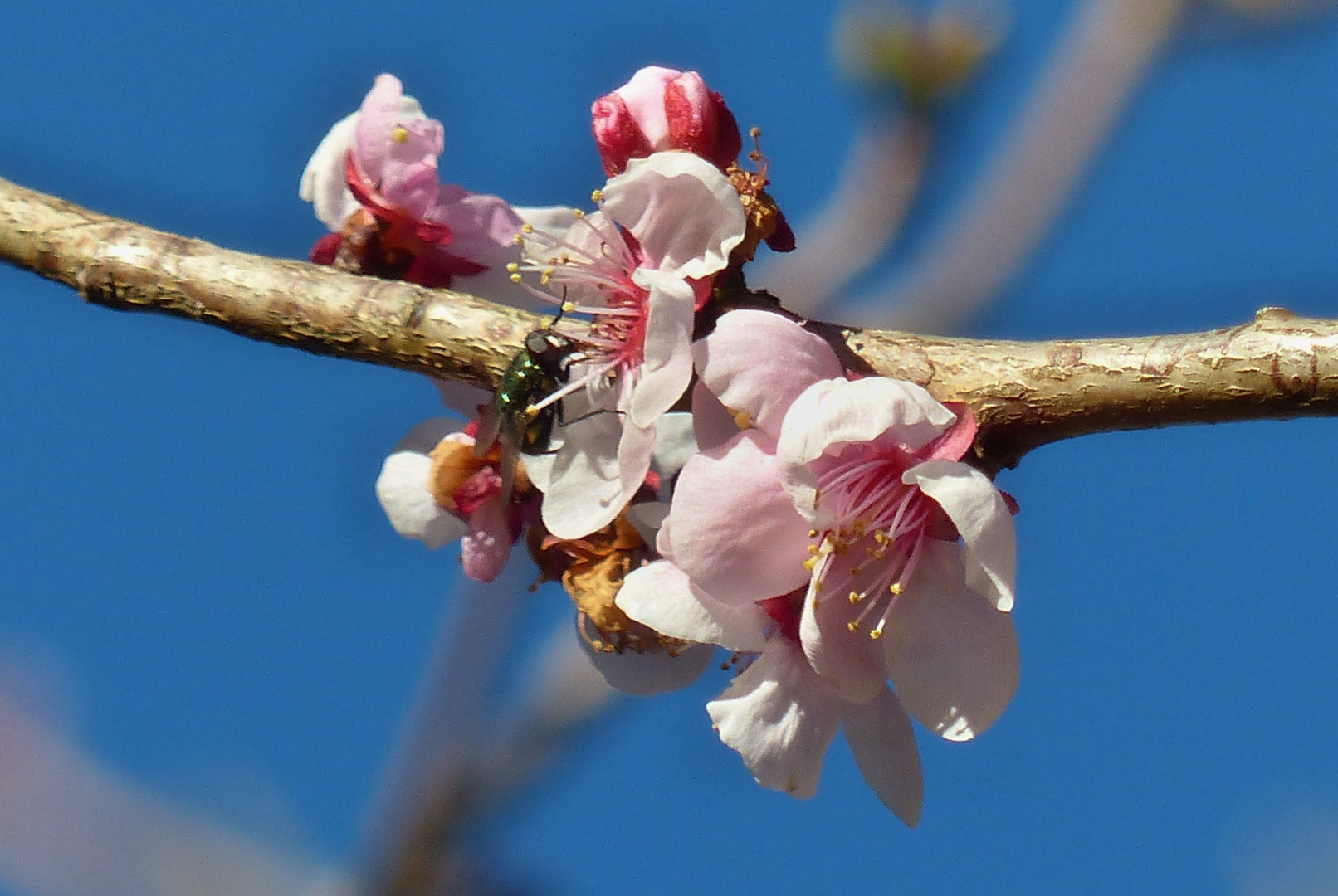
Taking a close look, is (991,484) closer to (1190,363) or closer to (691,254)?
(1190,363)

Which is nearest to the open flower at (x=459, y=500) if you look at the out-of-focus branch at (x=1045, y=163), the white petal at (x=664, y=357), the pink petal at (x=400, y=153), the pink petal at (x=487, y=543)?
the pink petal at (x=487, y=543)

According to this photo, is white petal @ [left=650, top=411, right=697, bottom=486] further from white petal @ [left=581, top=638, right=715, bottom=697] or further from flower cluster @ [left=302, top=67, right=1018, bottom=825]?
white petal @ [left=581, top=638, right=715, bottom=697]

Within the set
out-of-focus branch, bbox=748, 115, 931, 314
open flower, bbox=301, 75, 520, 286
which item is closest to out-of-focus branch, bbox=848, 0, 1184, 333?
out-of-focus branch, bbox=748, 115, 931, 314

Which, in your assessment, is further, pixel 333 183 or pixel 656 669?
pixel 333 183

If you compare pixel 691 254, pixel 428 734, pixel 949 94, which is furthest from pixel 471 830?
pixel 691 254

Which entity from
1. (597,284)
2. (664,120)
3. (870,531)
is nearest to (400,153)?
(597,284)

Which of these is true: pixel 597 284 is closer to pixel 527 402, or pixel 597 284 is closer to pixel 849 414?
pixel 527 402
